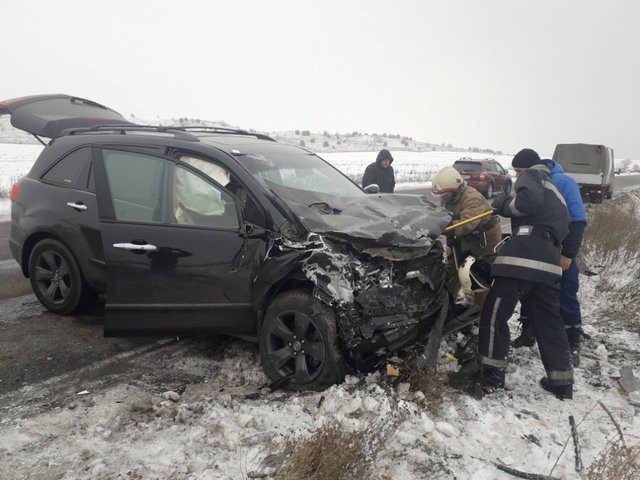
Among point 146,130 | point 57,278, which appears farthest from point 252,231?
point 57,278

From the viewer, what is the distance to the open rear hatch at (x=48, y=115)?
529cm

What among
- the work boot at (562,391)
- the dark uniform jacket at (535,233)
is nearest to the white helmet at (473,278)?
the dark uniform jacket at (535,233)

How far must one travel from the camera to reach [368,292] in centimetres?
308

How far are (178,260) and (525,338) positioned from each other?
3117mm

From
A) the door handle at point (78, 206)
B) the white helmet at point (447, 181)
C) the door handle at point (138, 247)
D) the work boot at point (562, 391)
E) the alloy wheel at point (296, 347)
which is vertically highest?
the white helmet at point (447, 181)

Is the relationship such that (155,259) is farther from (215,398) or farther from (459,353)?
(459,353)

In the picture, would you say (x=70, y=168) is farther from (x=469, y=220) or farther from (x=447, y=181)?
(x=469, y=220)

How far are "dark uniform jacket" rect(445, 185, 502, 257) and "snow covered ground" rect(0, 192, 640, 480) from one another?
111 cm

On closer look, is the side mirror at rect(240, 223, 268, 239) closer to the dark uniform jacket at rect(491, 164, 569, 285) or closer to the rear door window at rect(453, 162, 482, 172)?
the dark uniform jacket at rect(491, 164, 569, 285)

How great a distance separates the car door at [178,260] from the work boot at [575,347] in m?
2.68

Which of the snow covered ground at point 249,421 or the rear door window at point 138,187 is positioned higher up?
the rear door window at point 138,187

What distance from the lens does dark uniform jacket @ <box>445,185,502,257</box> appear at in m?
4.36

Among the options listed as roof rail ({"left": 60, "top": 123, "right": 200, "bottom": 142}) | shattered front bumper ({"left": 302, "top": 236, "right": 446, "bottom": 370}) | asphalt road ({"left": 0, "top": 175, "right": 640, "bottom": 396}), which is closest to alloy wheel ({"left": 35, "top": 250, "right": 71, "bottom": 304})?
asphalt road ({"left": 0, "top": 175, "right": 640, "bottom": 396})

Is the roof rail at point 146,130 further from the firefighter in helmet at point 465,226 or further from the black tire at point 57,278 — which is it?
the firefighter in helmet at point 465,226
